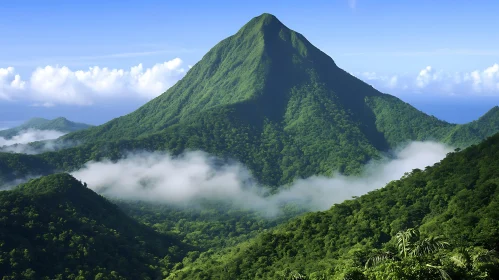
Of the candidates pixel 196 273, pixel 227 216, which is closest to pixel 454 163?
pixel 196 273

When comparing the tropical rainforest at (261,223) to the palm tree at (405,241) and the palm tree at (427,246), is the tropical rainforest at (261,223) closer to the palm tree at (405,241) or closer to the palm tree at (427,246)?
the palm tree at (427,246)

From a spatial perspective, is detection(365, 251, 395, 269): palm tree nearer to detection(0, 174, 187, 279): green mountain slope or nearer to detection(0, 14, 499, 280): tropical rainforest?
detection(0, 14, 499, 280): tropical rainforest

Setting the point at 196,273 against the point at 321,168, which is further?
the point at 321,168

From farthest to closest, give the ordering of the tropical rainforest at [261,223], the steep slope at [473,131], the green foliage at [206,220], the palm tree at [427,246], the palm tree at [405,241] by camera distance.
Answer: the steep slope at [473,131] → the green foliage at [206,220] → the tropical rainforest at [261,223] → the palm tree at [405,241] → the palm tree at [427,246]

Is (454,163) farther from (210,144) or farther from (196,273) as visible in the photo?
(210,144)

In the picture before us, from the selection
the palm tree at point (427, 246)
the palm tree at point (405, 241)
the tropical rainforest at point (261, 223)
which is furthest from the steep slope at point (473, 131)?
the palm tree at point (427, 246)

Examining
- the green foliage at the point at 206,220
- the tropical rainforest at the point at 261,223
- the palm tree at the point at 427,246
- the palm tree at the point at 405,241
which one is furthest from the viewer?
the green foliage at the point at 206,220

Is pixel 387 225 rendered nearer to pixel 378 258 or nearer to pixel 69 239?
pixel 378 258

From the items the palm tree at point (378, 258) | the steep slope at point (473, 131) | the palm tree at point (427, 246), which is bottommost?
the palm tree at point (378, 258)
